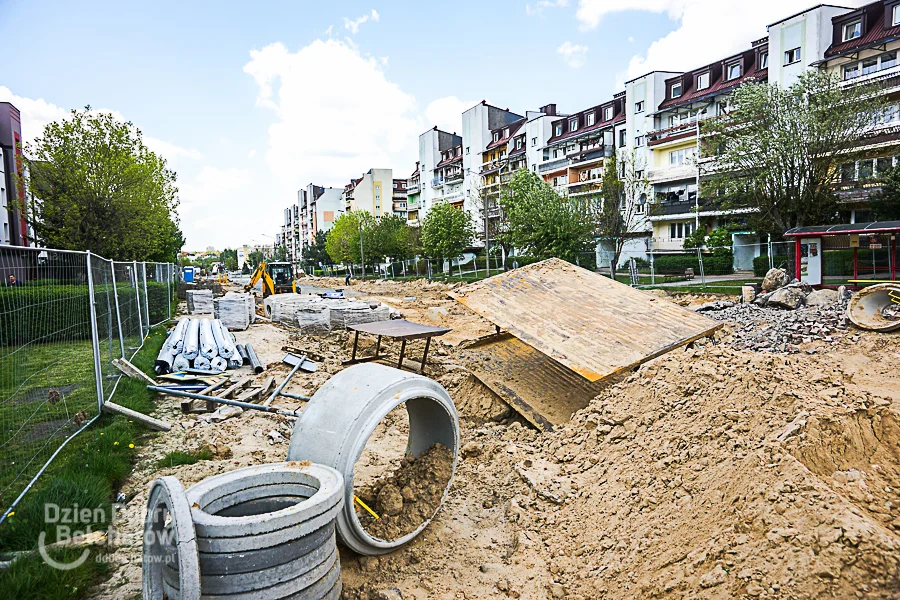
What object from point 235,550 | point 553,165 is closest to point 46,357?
point 235,550

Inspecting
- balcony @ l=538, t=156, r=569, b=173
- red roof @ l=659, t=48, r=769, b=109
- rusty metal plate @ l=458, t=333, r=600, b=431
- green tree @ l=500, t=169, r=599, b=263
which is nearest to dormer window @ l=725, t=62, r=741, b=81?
red roof @ l=659, t=48, r=769, b=109

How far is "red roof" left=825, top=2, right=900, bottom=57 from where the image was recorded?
31609 mm

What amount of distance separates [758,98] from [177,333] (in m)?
27.3

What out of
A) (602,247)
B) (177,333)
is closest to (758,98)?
(602,247)

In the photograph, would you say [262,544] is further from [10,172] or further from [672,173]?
[672,173]

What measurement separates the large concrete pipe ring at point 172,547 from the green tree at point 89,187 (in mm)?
24228

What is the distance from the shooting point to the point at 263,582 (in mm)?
2986

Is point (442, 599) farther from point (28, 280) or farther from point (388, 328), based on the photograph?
point (388, 328)

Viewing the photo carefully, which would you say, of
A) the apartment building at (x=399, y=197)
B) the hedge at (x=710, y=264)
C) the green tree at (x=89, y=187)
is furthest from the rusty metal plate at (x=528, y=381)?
the apartment building at (x=399, y=197)

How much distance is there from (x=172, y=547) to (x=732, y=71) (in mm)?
47347

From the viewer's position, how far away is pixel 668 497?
14.6ft

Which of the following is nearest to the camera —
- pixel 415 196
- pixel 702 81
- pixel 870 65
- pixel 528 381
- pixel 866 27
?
pixel 528 381

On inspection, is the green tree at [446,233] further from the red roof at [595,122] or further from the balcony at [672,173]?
the balcony at [672,173]

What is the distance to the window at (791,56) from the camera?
3459 centimetres
